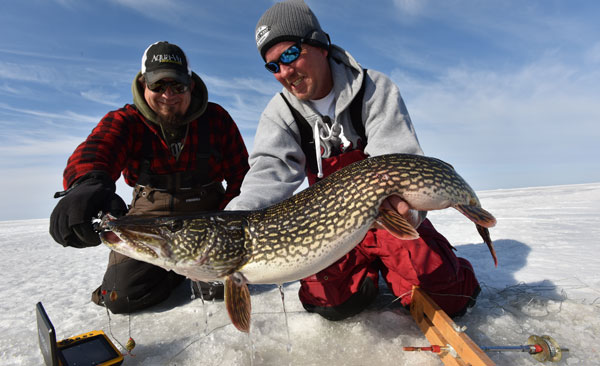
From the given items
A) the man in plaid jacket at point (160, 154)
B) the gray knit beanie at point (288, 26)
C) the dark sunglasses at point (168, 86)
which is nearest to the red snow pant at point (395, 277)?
the man in plaid jacket at point (160, 154)

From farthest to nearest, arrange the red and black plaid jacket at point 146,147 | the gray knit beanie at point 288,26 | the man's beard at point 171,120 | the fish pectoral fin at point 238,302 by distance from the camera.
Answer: the man's beard at point 171,120 < the red and black plaid jacket at point 146,147 < the gray knit beanie at point 288,26 < the fish pectoral fin at point 238,302

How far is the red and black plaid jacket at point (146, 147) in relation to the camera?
2.79m

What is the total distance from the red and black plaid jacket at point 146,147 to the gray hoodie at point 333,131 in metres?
0.87

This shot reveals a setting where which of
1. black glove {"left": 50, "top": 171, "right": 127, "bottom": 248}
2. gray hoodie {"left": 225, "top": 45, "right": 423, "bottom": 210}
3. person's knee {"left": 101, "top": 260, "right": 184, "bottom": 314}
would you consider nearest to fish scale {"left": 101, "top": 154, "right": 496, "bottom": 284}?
black glove {"left": 50, "top": 171, "right": 127, "bottom": 248}

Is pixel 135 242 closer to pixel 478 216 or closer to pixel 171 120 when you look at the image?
pixel 171 120

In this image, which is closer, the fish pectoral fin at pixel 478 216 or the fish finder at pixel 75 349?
the fish finder at pixel 75 349

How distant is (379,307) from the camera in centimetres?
269

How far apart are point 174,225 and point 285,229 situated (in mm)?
691

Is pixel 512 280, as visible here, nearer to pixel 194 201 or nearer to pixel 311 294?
pixel 311 294

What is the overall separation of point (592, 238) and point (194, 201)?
5.14 metres

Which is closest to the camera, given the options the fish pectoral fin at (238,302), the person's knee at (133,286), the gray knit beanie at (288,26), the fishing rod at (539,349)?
the fishing rod at (539,349)

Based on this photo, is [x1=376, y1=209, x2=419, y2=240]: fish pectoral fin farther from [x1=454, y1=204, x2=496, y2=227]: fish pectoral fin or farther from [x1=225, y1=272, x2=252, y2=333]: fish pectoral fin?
[x1=225, y1=272, x2=252, y2=333]: fish pectoral fin

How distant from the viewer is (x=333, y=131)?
9.24 ft

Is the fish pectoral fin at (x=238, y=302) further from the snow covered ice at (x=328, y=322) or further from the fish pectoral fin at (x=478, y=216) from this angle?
the fish pectoral fin at (x=478, y=216)
